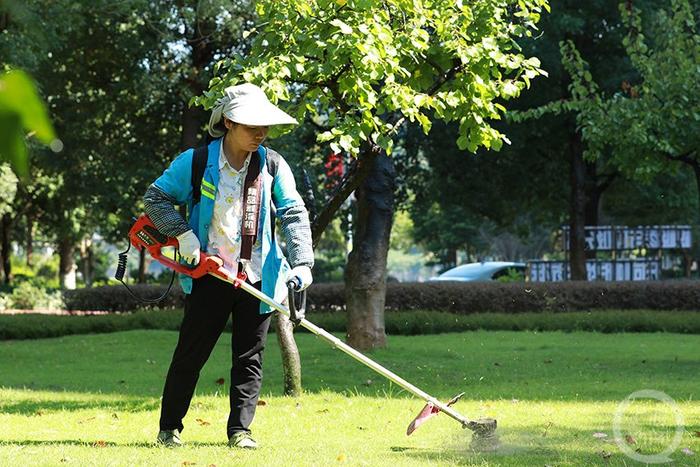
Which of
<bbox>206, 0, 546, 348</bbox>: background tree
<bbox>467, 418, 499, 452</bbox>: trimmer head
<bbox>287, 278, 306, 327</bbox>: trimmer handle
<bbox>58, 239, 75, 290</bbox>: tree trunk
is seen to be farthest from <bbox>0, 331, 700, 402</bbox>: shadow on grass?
<bbox>58, 239, 75, 290</bbox>: tree trunk

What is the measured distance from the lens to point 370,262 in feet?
39.9

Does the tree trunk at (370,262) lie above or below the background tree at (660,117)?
below

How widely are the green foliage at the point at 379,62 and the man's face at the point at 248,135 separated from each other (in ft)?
5.89

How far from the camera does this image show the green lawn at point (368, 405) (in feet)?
17.9

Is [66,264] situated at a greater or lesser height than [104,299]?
greater

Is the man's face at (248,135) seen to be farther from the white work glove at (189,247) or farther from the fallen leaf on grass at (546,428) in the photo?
the fallen leaf on grass at (546,428)

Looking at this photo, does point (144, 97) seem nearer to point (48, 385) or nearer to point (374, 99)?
point (48, 385)

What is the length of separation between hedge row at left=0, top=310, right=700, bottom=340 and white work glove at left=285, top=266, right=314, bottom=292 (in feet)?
38.9

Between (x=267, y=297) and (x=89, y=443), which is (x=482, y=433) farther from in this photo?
(x=89, y=443)

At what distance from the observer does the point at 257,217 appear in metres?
5.43

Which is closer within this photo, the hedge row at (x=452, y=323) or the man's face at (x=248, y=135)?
the man's face at (x=248, y=135)

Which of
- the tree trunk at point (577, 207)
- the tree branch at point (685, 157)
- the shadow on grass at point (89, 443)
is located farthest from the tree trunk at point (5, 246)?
the shadow on grass at point (89, 443)

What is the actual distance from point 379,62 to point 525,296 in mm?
13654

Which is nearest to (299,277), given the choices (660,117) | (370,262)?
(370,262)
